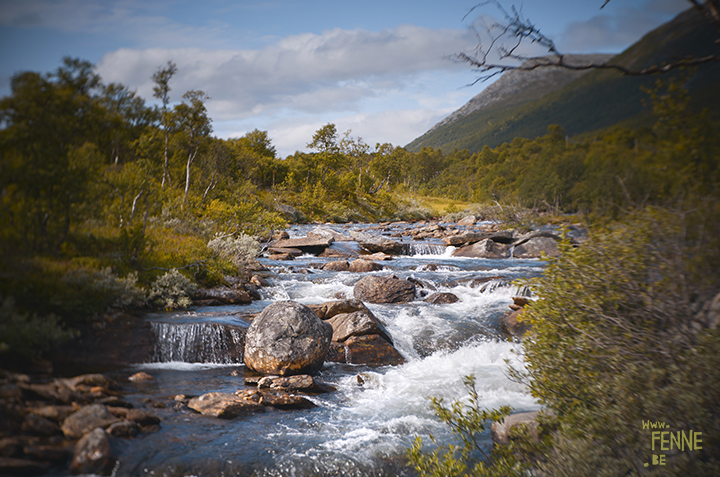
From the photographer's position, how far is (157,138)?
10.5 metres

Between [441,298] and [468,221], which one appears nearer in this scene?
[441,298]

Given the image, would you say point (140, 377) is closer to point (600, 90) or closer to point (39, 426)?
point (39, 426)

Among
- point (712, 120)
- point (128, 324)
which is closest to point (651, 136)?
point (712, 120)

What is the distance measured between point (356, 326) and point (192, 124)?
355 inches

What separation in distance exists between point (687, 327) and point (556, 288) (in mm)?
1497

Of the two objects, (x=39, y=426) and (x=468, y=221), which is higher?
(x=468, y=221)

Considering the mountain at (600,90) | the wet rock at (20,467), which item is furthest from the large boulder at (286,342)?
the mountain at (600,90)

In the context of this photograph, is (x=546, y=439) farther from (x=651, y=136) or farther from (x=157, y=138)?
(x=157, y=138)

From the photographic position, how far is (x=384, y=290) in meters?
14.4

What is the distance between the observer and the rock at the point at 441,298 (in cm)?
1449

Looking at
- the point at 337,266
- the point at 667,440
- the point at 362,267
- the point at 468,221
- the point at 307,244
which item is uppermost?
the point at 468,221

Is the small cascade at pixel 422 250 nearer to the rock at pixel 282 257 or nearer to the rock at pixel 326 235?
the rock at pixel 326 235

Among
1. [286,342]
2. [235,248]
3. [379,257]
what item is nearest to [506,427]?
[286,342]

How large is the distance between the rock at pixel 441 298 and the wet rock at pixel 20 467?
1211 cm
